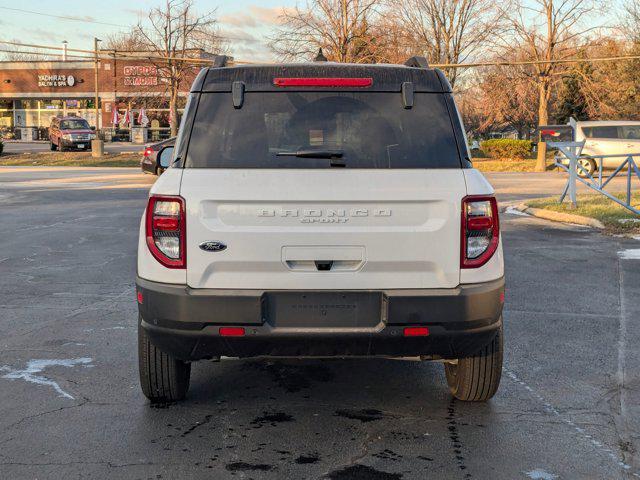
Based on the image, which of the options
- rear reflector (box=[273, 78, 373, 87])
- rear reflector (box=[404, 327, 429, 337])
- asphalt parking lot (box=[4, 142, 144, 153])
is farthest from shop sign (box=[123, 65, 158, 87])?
rear reflector (box=[404, 327, 429, 337])

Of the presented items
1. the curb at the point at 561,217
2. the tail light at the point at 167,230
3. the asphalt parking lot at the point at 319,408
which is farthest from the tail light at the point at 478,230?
the curb at the point at 561,217

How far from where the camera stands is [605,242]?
12188mm

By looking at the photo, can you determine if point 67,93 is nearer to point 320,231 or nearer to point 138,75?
point 138,75

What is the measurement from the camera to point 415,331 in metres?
3.91

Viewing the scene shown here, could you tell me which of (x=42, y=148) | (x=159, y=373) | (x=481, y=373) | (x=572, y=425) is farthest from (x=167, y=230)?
(x=42, y=148)

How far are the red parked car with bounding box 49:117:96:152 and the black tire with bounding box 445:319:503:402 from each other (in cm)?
4354

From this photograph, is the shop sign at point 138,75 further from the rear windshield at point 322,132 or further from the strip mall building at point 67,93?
the rear windshield at point 322,132

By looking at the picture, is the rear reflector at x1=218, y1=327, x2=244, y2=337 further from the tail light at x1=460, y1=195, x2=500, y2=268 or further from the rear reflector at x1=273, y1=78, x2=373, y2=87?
the rear reflector at x1=273, y1=78, x2=373, y2=87

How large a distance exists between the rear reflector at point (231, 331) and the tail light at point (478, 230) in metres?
1.17

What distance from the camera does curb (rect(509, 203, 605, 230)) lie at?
47.2ft

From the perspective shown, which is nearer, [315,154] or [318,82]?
[315,154]

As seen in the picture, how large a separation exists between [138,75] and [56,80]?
10.1 meters

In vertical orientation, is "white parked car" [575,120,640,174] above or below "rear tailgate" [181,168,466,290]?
above

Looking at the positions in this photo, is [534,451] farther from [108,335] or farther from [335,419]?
[108,335]
